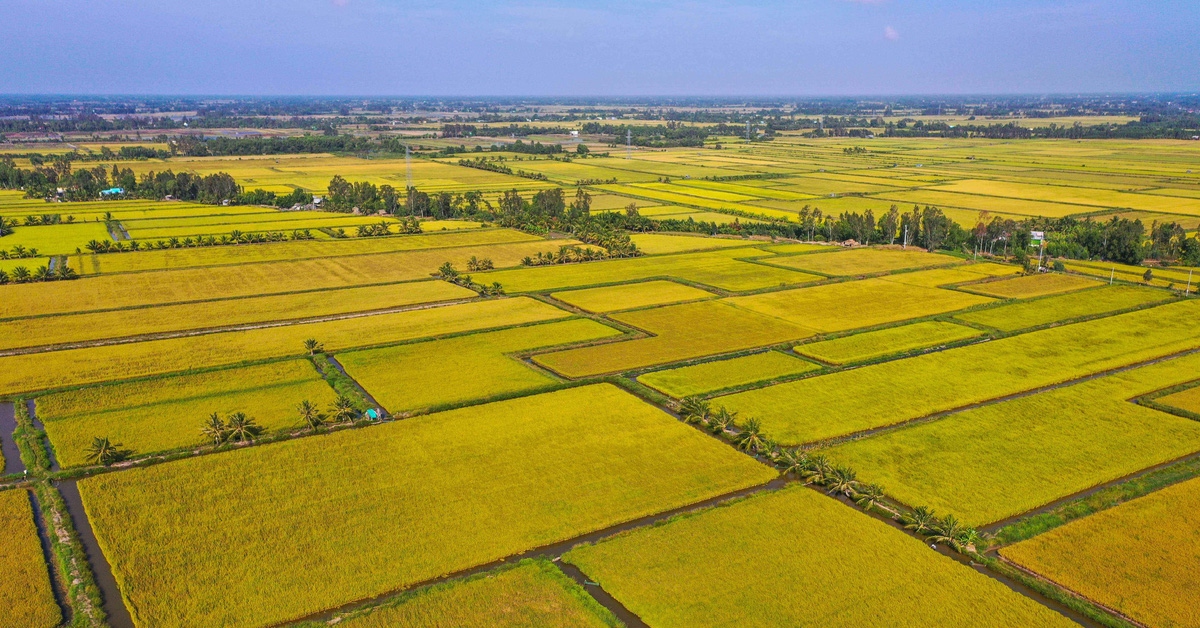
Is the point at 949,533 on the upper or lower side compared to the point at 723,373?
lower

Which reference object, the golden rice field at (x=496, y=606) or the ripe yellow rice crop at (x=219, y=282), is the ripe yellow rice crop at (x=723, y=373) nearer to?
the golden rice field at (x=496, y=606)

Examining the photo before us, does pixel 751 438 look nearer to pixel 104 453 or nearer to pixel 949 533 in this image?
pixel 949 533

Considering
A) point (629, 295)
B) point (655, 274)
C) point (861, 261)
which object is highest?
point (861, 261)

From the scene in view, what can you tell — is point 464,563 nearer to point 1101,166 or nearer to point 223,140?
point 1101,166

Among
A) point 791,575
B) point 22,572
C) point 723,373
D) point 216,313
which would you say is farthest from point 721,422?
point 216,313

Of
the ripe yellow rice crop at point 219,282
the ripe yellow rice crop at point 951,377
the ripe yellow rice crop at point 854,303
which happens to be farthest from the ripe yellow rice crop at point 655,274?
the ripe yellow rice crop at point 951,377

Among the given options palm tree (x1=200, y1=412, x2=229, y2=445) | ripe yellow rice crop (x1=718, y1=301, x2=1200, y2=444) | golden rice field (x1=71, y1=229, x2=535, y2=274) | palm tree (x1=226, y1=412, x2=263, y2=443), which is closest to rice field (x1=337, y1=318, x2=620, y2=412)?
palm tree (x1=226, y1=412, x2=263, y2=443)
